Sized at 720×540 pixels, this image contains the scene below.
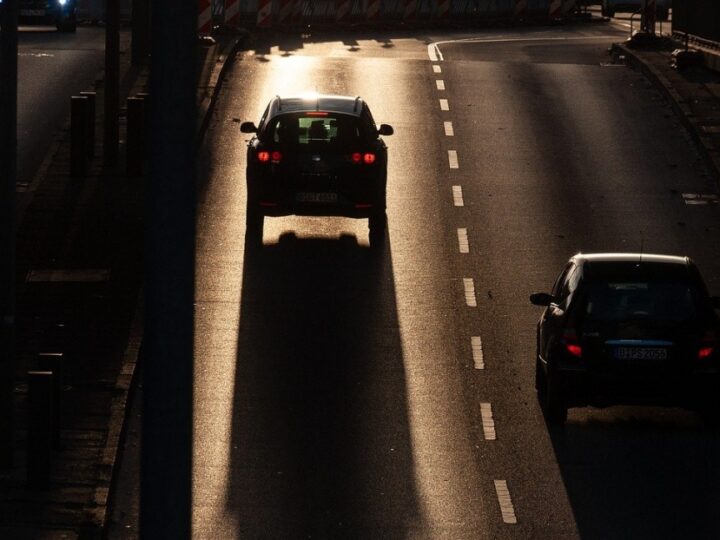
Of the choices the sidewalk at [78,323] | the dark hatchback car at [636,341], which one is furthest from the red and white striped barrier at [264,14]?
the dark hatchback car at [636,341]

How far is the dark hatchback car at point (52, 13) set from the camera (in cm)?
4697

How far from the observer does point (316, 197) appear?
918 inches

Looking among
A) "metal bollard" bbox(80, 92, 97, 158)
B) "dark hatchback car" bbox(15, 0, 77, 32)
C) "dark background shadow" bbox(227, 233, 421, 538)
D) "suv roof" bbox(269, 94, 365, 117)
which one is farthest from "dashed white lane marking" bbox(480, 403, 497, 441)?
"dark hatchback car" bbox(15, 0, 77, 32)

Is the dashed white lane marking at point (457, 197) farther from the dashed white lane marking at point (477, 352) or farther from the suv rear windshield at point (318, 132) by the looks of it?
the dashed white lane marking at point (477, 352)

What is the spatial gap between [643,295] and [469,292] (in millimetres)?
5734

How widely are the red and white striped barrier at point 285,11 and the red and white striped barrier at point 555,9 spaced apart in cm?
1205

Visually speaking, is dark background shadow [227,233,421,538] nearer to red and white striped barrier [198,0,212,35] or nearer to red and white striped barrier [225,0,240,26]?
red and white striped barrier [198,0,212,35]

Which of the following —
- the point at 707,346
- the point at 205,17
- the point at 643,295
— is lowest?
the point at 205,17

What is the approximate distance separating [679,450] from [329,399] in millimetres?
3331

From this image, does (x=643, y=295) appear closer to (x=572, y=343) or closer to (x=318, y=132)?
(x=572, y=343)

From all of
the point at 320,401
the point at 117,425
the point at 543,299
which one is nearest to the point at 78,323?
the point at 320,401

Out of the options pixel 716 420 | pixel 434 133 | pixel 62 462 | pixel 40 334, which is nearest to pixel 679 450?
pixel 716 420

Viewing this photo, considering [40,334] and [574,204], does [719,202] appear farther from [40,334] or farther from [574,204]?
[40,334]

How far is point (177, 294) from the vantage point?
5961 mm
